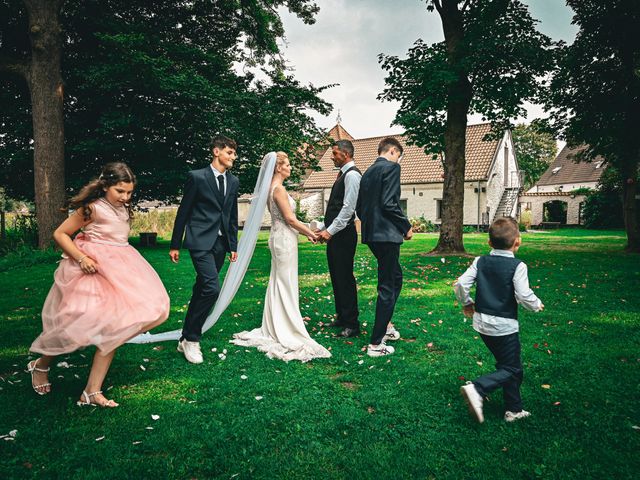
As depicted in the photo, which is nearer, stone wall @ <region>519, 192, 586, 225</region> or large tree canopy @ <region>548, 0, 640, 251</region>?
large tree canopy @ <region>548, 0, 640, 251</region>

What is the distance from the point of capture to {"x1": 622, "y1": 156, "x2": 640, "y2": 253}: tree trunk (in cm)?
1535

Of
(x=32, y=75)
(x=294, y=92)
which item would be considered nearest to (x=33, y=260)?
(x=32, y=75)

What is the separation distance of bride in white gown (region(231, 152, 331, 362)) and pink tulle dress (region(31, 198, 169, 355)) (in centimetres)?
174

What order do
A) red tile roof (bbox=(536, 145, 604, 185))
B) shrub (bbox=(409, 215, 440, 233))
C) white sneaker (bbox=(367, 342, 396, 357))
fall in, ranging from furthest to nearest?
1. red tile roof (bbox=(536, 145, 604, 185))
2. shrub (bbox=(409, 215, 440, 233))
3. white sneaker (bbox=(367, 342, 396, 357))

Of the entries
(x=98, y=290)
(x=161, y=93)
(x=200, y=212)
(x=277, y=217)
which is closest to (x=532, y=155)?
(x=161, y=93)

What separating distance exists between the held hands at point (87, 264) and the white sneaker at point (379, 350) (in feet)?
9.61

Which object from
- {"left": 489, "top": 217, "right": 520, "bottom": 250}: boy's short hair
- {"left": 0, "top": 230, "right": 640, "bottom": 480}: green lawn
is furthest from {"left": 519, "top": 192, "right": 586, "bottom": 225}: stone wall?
{"left": 489, "top": 217, "right": 520, "bottom": 250}: boy's short hair

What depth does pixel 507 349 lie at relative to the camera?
334 cm

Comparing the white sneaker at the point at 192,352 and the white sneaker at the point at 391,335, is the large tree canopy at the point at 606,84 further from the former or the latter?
the white sneaker at the point at 192,352

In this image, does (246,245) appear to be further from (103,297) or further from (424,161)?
(424,161)

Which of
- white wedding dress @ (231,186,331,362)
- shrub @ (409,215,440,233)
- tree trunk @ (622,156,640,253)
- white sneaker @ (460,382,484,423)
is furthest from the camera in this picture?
shrub @ (409,215,440,233)

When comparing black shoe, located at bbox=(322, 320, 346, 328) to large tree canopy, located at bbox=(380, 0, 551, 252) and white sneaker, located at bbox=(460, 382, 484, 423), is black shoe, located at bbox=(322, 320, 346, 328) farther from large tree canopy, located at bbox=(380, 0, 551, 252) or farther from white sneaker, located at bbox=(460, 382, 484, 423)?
large tree canopy, located at bbox=(380, 0, 551, 252)

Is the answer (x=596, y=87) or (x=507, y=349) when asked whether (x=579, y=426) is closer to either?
(x=507, y=349)

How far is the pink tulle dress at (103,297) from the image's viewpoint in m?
3.40
